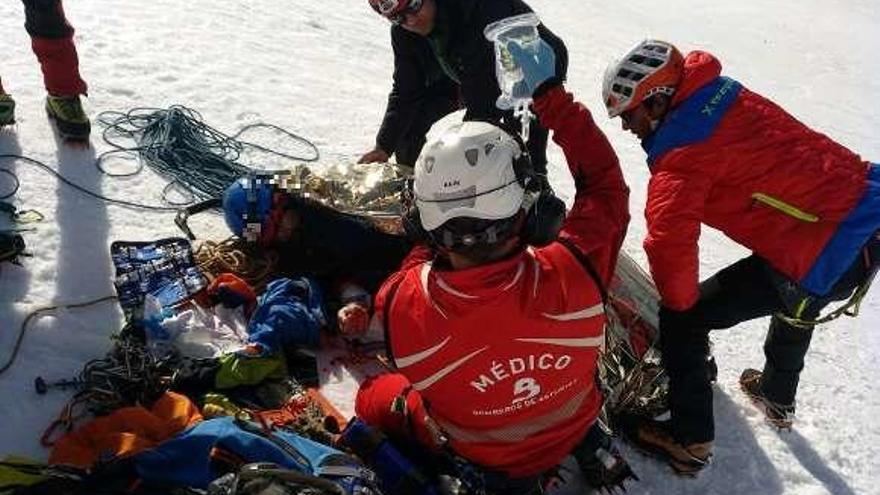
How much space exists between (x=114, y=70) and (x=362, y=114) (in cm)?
174

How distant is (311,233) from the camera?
376cm

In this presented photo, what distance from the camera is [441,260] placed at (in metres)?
2.29

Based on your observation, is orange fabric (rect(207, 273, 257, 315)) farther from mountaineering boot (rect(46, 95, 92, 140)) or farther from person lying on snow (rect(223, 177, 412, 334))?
mountaineering boot (rect(46, 95, 92, 140))

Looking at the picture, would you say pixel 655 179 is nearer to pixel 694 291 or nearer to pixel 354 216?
pixel 694 291

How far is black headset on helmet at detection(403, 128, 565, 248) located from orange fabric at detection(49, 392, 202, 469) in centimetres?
112

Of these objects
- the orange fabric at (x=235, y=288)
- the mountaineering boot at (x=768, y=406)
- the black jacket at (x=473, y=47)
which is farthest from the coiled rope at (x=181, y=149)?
the mountaineering boot at (x=768, y=406)

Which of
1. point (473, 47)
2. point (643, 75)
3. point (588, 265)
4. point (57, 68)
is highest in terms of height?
point (643, 75)

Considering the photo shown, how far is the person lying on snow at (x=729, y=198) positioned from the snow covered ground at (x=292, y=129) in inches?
25.3

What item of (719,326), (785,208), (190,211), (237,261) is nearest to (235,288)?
(237,261)

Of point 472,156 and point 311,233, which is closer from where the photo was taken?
point 472,156

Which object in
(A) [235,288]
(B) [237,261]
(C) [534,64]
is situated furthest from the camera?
(B) [237,261]

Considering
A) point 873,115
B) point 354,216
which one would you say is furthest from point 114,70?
point 873,115

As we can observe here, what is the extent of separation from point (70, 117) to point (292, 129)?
144 cm

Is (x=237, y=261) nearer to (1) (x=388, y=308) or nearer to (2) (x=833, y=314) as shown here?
(1) (x=388, y=308)
